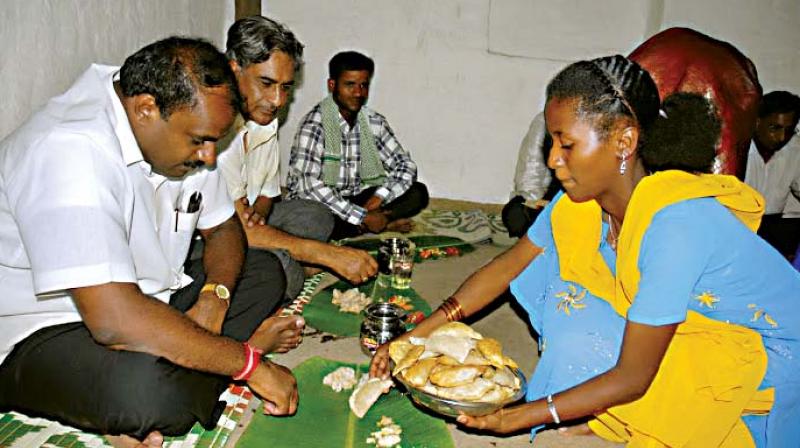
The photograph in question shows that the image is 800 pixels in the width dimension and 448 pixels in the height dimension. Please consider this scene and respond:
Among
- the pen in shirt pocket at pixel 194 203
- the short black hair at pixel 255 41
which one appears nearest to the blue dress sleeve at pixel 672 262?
the pen in shirt pocket at pixel 194 203

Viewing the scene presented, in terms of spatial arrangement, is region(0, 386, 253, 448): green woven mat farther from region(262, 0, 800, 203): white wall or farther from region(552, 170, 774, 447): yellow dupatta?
region(262, 0, 800, 203): white wall

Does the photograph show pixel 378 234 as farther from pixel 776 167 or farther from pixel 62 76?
pixel 776 167

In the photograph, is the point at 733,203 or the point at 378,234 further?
the point at 378,234

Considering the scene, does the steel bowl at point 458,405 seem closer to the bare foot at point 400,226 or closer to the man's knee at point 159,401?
the man's knee at point 159,401

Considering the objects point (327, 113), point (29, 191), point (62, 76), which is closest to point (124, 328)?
→ point (29, 191)

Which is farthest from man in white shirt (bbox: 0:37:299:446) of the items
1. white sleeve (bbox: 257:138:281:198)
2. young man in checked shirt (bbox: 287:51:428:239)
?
young man in checked shirt (bbox: 287:51:428:239)

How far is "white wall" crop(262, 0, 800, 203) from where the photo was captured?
515 centimetres

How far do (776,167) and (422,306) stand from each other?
263cm

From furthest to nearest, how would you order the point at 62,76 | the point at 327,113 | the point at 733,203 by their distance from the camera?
the point at 327,113
the point at 62,76
the point at 733,203

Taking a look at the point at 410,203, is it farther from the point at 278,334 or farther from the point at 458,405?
the point at 458,405

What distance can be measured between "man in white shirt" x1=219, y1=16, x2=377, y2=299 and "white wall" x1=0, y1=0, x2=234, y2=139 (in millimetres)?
584

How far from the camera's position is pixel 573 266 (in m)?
2.26

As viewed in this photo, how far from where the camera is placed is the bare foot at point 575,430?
7.77ft

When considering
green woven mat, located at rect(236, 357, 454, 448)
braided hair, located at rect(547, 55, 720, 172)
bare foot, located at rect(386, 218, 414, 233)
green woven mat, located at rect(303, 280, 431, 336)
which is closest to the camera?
braided hair, located at rect(547, 55, 720, 172)
